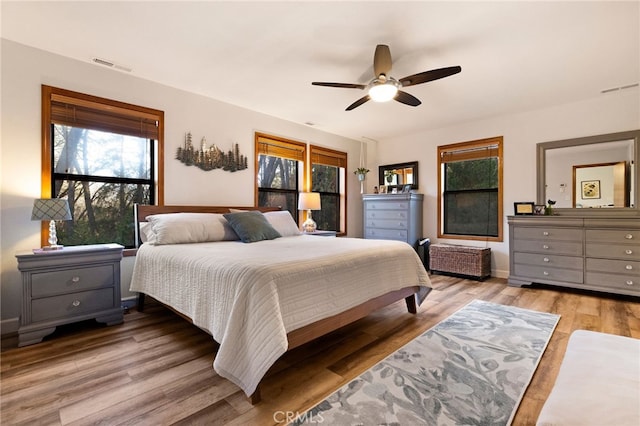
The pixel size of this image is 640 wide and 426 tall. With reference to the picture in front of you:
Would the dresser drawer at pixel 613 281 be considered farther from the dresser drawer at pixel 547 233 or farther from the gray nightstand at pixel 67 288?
the gray nightstand at pixel 67 288

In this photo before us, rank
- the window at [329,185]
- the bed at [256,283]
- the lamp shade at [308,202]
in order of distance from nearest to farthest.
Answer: the bed at [256,283] < the lamp shade at [308,202] < the window at [329,185]

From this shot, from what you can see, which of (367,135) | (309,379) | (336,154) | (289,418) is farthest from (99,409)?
(367,135)

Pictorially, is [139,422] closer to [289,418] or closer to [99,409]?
[99,409]

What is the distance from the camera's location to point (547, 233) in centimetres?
378

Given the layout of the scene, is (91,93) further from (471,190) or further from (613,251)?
(613,251)

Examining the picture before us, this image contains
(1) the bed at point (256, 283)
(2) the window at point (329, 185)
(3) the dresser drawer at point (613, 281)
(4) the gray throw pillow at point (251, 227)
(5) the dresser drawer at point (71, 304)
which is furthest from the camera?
(2) the window at point (329, 185)

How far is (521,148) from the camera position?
438cm

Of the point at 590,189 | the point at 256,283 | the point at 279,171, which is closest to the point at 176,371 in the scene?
the point at 256,283

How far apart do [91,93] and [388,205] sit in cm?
436

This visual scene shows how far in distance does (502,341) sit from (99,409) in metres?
2.67

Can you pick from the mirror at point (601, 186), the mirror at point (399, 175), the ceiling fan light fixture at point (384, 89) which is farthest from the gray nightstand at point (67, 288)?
the mirror at point (601, 186)

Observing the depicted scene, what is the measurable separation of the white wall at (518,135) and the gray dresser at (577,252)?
1.81 ft

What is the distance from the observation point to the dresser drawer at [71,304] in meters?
2.26

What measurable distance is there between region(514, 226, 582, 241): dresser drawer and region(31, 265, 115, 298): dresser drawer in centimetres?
485
